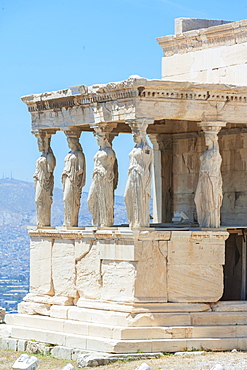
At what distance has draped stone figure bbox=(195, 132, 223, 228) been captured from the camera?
23469mm

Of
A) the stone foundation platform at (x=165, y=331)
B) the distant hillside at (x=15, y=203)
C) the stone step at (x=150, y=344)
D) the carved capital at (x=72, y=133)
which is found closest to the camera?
the stone step at (x=150, y=344)

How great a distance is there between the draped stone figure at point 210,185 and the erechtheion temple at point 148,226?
2 centimetres

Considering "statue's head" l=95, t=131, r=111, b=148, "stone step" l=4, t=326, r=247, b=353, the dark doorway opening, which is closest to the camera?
"stone step" l=4, t=326, r=247, b=353

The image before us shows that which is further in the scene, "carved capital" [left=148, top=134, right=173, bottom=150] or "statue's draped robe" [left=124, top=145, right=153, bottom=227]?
"carved capital" [left=148, top=134, right=173, bottom=150]

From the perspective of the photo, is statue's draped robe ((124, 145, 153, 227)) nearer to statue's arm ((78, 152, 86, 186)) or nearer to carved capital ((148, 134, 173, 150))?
statue's arm ((78, 152, 86, 186))

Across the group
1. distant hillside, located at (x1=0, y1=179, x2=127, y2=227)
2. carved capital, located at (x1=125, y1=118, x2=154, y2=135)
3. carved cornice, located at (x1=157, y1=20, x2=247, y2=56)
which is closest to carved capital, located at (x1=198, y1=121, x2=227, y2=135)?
carved capital, located at (x1=125, y1=118, x2=154, y2=135)

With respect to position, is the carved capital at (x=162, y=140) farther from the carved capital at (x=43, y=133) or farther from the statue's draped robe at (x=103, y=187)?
the statue's draped robe at (x=103, y=187)

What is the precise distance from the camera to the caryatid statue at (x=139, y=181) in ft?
75.4

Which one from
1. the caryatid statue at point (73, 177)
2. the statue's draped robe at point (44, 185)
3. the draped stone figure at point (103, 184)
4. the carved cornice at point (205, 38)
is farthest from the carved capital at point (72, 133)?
the carved cornice at point (205, 38)

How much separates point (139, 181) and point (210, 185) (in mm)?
1368

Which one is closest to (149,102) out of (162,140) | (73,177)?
(73,177)

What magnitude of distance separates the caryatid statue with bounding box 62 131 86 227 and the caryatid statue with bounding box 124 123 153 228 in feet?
6.78

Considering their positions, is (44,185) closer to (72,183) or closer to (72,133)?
(72,183)

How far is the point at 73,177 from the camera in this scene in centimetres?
2495
